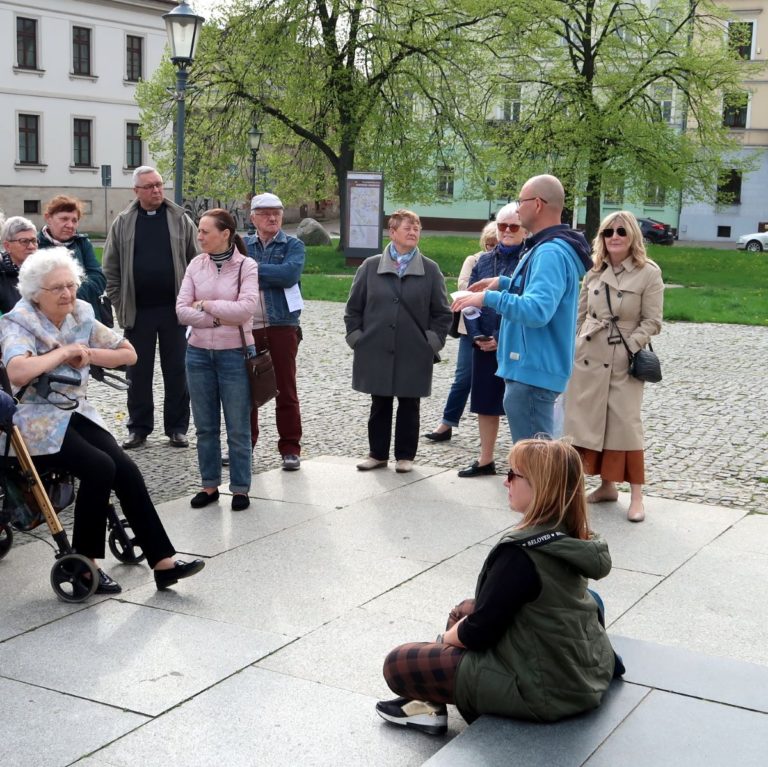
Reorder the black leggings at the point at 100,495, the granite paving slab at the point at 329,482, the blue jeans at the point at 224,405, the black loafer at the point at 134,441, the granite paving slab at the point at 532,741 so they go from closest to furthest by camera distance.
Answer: the granite paving slab at the point at 532,741
the black leggings at the point at 100,495
the blue jeans at the point at 224,405
the granite paving slab at the point at 329,482
the black loafer at the point at 134,441

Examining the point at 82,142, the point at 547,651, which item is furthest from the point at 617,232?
the point at 82,142

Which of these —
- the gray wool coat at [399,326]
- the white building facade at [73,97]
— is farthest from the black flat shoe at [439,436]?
the white building facade at [73,97]

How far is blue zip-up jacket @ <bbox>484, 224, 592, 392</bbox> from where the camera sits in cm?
579

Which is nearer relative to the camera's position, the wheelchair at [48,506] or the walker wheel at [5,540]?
the wheelchair at [48,506]

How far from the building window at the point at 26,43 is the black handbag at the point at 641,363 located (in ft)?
166

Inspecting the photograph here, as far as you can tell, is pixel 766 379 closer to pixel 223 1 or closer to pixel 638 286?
pixel 638 286

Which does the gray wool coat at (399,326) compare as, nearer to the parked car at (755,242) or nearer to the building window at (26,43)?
the parked car at (755,242)

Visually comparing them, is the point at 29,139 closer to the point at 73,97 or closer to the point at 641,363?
the point at 73,97

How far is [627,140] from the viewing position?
33281mm

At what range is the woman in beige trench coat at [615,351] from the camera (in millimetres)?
7164

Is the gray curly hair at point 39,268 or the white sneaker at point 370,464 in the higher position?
the gray curly hair at point 39,268

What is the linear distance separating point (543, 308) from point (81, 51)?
53.6 m

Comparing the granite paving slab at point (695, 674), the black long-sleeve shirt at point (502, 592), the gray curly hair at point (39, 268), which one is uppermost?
the gray curly hair at point (39, 268)

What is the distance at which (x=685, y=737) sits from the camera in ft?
12.5
